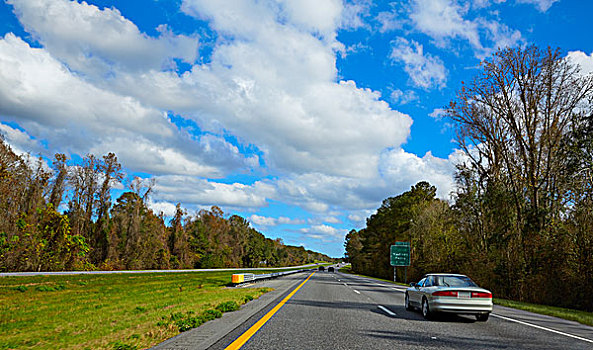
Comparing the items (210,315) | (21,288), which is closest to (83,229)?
(21,288)

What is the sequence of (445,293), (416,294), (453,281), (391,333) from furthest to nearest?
(416,294), (453,281), (445,293), (391,333)

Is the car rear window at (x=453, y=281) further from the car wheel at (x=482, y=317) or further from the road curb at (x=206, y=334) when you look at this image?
the road curb at (x=206, y=334)

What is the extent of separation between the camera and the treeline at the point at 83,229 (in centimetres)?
3600

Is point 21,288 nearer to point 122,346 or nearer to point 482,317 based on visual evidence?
point 122,346

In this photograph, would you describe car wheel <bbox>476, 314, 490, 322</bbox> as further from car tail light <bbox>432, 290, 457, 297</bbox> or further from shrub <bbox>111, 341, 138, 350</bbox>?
shrub <bbox>111, 341, 138, 350</bbox>

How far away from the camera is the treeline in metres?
36.0

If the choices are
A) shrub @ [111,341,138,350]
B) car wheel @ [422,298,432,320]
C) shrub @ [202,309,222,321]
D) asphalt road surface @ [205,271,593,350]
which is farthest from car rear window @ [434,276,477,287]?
shrub @ [111,341,138,350]

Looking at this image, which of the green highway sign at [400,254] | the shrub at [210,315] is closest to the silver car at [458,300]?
the shrub at [210,315]

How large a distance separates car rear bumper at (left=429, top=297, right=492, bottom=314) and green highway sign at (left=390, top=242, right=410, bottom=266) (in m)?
40.0

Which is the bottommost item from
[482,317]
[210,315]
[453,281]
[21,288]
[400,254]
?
[21,288]

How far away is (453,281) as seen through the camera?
11766 mm

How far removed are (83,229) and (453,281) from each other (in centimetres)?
5485

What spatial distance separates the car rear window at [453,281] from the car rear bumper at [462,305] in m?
0.69

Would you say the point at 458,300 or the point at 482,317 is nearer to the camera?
Result: the point at 458,300
